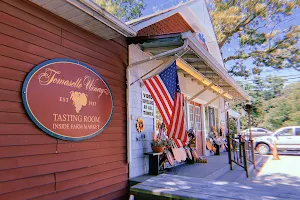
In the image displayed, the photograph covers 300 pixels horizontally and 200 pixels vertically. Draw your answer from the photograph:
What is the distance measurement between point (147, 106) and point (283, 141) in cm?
1019

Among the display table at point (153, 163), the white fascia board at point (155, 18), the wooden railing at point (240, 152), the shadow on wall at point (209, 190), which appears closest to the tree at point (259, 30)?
the white fascia board at point (155, 18)

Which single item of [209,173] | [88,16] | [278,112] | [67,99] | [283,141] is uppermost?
[278,112]

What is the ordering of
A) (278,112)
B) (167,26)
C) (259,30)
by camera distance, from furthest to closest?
(278,112)
(259,30)
(167,26)

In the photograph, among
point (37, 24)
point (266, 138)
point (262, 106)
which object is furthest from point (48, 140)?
point (262, 106)

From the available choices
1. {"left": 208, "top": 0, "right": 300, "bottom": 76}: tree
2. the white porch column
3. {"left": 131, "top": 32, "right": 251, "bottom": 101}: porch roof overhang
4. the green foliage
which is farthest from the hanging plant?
the green foliage

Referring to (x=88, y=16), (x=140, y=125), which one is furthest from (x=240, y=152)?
(x=88, y=16)

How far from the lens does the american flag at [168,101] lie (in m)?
4.59

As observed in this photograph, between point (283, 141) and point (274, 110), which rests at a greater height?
point (274, 110)

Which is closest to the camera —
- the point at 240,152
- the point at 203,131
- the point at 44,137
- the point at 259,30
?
the point at 44,137

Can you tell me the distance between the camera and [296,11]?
15328 mm

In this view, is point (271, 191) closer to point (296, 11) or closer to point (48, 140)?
point (48, 140)

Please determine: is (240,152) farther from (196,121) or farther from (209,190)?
(209,190)

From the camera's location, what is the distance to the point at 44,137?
9.70 feet

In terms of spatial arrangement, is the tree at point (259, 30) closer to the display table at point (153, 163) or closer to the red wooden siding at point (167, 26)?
the red wooden siding at point (167, 26)
